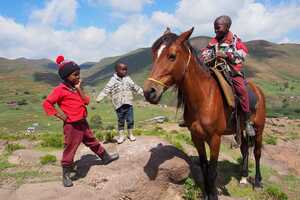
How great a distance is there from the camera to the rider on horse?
8117 mm

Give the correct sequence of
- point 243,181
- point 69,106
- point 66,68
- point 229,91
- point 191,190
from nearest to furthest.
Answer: point 66,68, point 69,106, point 229,91, point 191,190, point 243,181

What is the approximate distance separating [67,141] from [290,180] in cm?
838

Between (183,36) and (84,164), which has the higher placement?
(183,36)

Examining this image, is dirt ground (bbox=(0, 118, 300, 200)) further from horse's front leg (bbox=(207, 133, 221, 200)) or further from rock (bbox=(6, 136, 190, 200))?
horse's front leg (bbox=(207, 133, 221, 200))

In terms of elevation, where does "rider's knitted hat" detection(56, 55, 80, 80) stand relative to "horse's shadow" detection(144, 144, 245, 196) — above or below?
above

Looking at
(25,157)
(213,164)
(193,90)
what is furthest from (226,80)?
(25,157)

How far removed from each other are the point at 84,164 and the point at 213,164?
3403 mm

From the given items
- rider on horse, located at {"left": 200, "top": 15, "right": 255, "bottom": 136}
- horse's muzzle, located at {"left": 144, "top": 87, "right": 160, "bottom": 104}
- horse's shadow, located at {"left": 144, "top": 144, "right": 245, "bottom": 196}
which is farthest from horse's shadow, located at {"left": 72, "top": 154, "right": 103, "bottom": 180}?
rider on horse, located at {"left": 200, "top": 15, "right": 255, "bottom": 136}

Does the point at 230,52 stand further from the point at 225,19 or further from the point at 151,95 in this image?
the point at 151,95

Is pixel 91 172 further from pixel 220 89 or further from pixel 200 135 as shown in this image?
pixel 220 89

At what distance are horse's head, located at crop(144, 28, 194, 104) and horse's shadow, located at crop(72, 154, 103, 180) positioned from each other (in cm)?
333

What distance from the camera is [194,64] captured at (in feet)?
23.0

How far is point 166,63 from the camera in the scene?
6164 mm

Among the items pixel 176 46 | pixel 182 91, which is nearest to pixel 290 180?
pixel 182 91
